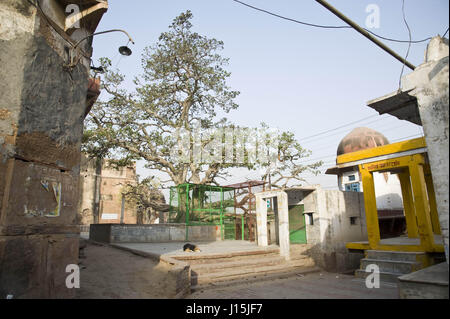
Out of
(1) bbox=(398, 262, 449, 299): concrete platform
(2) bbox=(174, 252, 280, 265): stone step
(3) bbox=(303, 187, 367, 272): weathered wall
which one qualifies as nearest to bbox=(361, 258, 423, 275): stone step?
(3) bbox=(303, 187, 367, 272): weathered wall

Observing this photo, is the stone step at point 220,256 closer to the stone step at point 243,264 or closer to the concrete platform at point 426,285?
the stone step at point 243,264

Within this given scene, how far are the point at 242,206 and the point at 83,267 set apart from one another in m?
10.1

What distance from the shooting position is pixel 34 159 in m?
4.55

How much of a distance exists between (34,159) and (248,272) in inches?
268

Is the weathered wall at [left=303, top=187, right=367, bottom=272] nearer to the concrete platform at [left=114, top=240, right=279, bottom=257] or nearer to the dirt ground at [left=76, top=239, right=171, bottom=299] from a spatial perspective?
the concrete platform at [left=114, top=240, right=279, bottom=257]

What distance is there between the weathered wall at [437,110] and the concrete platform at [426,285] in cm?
46

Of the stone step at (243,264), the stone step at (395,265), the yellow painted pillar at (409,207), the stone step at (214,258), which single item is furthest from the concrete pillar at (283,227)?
the yellow painted pillar at (409,207)

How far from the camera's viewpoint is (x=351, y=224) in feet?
40.0

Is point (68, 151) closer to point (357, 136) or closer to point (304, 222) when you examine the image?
point (304, 222)

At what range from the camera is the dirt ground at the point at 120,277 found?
234 inches

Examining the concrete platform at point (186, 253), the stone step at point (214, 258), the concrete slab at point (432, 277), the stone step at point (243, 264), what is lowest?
the stone step at point (243, 264)

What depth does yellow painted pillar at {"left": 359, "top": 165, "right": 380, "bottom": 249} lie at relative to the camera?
31.6ft
